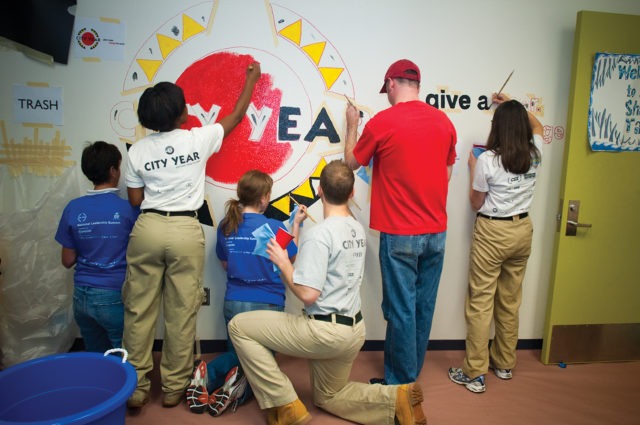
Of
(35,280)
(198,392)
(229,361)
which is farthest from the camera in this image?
(35,280)

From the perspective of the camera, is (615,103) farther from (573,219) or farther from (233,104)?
(233,104)

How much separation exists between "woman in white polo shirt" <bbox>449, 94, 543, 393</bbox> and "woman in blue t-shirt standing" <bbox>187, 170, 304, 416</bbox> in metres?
1.06

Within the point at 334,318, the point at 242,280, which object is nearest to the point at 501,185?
the point at 334,318

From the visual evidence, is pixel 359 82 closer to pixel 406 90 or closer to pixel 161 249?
pixel 406 90

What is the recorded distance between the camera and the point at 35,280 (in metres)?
2.28

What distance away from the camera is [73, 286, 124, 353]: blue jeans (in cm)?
195

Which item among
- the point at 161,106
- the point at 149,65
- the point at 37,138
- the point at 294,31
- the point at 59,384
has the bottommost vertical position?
the point at 59,384

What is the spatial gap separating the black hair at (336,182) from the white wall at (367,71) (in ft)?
2.32

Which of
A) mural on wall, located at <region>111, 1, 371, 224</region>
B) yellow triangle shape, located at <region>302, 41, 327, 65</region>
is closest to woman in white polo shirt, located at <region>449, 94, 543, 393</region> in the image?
mural on wall, located at <region>111, 1, 371, 224</region>

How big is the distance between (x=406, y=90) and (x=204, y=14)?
1147 mm

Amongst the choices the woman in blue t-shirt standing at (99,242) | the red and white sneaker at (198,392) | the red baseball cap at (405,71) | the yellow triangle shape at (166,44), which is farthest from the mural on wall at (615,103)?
the woman in blue t-shirt standing at (99,242)

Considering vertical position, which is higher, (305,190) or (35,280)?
(305,190)

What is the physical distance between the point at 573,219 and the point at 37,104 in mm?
3024

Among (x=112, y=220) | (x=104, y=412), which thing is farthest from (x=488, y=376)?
(x=112, y=220)
